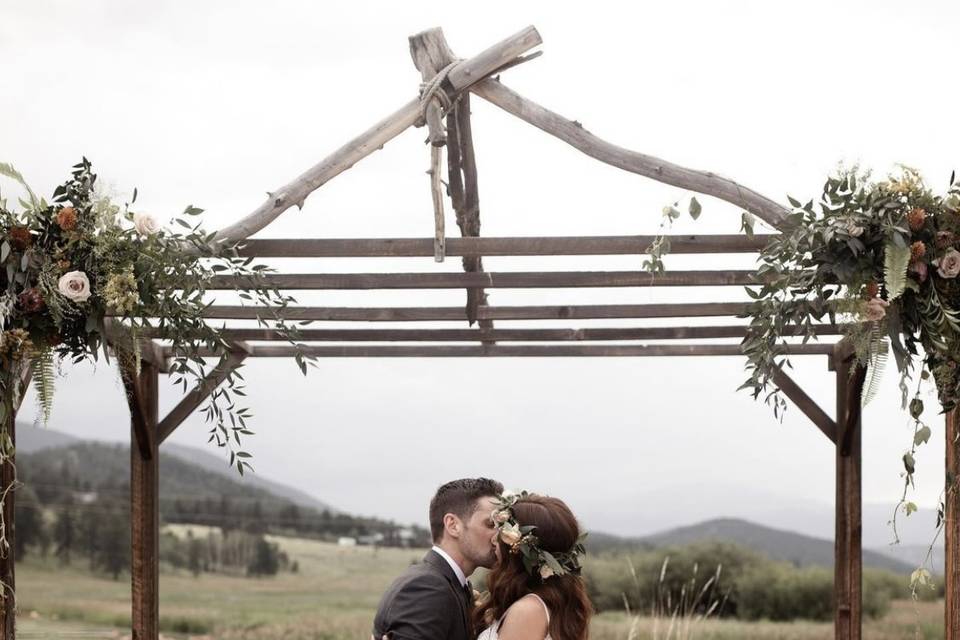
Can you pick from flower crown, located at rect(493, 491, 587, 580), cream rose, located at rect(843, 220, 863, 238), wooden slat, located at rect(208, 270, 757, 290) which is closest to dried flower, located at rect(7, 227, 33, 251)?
wooden slat, located at rect(208, 270, 757, 290)

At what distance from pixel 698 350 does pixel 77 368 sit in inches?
146

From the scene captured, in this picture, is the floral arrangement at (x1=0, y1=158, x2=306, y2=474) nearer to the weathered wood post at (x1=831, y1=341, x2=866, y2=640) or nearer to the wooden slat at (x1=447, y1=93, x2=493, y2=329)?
the wooden slat at (x1=447, y1=93, x2=493, y2=329)

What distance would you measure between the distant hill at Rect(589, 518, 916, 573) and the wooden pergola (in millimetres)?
10925

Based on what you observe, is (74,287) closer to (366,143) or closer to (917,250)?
(366,143)

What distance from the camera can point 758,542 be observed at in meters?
18.2

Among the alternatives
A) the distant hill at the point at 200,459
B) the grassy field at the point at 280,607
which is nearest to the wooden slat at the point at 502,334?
the grassy field at the point at 280,607

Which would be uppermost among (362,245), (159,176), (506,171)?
(159,176)

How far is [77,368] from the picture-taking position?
4652 millimetres

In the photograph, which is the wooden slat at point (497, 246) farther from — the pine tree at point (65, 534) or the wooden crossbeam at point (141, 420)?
the pine tree at point (65, 534)

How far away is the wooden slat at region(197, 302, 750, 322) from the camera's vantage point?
230 inches

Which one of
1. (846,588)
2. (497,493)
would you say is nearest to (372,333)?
(497,493)

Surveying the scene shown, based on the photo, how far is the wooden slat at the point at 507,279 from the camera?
16.8ft

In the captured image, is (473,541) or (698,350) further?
(698,350)

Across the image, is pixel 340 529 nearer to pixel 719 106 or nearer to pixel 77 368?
pixel 719 106
